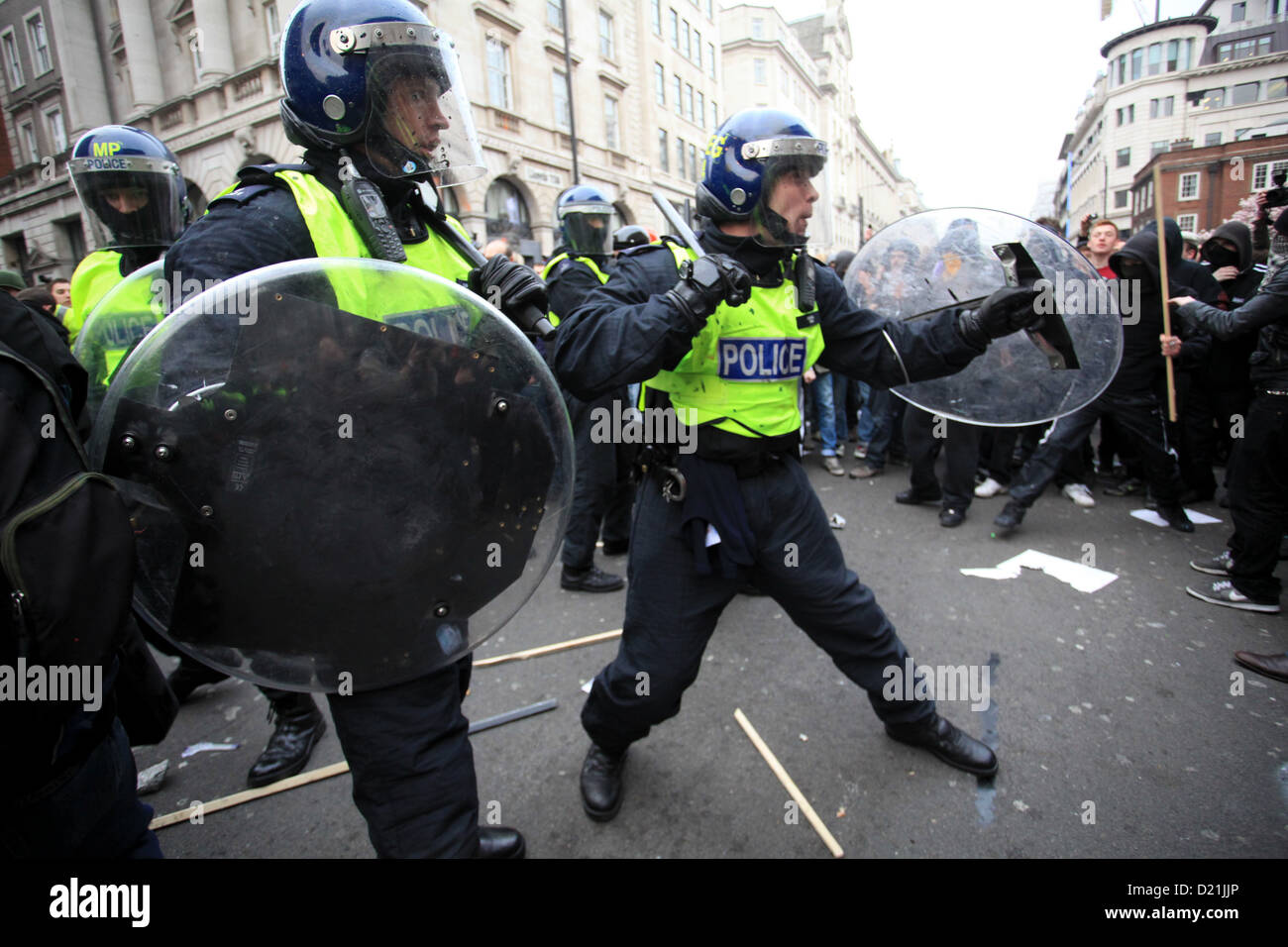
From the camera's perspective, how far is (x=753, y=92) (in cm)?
3906

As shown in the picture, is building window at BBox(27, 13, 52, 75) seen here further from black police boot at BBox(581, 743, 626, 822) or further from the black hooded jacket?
the black hooded jacket

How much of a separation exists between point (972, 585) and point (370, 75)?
151 inches

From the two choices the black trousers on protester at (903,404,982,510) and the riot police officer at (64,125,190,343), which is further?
the black trousers on protester at (903,404,982,510)

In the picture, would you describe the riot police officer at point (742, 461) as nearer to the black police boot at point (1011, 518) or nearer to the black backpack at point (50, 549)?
the black backpack at point (50, 549)

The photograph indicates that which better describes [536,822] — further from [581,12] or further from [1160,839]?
[581,12]

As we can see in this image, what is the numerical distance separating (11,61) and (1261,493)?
83.3 ft

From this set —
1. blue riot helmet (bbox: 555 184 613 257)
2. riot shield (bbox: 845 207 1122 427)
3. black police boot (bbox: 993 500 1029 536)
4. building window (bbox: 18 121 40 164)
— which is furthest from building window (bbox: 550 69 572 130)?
riot shield (bbox: 845 207 1122 427)

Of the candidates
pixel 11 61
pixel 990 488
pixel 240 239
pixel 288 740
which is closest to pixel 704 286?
pixel 240 239

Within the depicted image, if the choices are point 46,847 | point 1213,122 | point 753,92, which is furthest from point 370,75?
point 1213,122

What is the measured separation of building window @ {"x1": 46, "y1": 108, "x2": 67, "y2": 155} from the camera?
54.3 feet

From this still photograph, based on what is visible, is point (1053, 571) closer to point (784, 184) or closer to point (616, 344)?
point (784, 184)

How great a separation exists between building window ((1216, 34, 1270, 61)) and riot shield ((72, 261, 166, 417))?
6082 cm

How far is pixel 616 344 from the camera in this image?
1.62 m

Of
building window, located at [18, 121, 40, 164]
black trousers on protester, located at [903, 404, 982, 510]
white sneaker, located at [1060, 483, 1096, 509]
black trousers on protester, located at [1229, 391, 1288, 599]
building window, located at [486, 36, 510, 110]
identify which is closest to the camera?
black trousers on protester, located at [1229, 391, 1288, 599]
